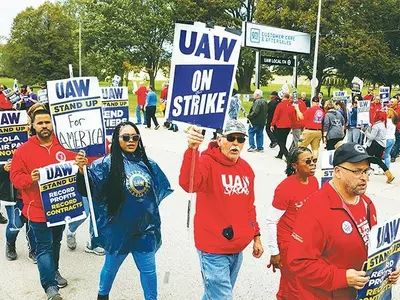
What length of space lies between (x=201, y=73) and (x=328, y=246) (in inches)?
59.0

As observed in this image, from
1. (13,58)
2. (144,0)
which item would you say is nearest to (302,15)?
(144,0)

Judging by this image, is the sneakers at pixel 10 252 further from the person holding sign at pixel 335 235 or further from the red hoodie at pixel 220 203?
the person holding sign at pixel 335 235

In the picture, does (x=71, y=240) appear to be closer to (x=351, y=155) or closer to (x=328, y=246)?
(x=328, y=246)

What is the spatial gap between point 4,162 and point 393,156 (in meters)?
10.7

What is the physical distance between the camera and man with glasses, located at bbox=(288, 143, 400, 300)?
8.22ft

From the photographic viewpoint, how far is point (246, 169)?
367 centimetres

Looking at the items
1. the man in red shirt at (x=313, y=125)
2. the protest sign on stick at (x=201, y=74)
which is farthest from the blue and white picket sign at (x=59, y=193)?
the man in red shirt at (x=313, y=125)

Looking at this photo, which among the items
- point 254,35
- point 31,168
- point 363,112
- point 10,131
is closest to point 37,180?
point 31,168

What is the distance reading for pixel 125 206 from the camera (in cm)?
385

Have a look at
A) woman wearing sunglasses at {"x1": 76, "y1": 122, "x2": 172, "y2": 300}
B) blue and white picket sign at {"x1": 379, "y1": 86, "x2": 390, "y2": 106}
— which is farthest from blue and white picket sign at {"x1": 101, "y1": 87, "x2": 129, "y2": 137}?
blue and white picket sign at {"x1": 379, "y1": 86, "x2": 390, "y2": 106}

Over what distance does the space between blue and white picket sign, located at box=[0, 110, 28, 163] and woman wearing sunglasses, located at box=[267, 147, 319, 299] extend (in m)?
3.86

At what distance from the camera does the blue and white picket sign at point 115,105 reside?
805cm

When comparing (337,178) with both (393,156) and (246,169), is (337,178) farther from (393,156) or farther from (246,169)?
(393,156)

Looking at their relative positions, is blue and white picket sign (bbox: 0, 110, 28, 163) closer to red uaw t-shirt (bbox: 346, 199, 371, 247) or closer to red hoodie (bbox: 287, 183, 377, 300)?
red hoodie (bbox: 287, 183, 377, 300)
